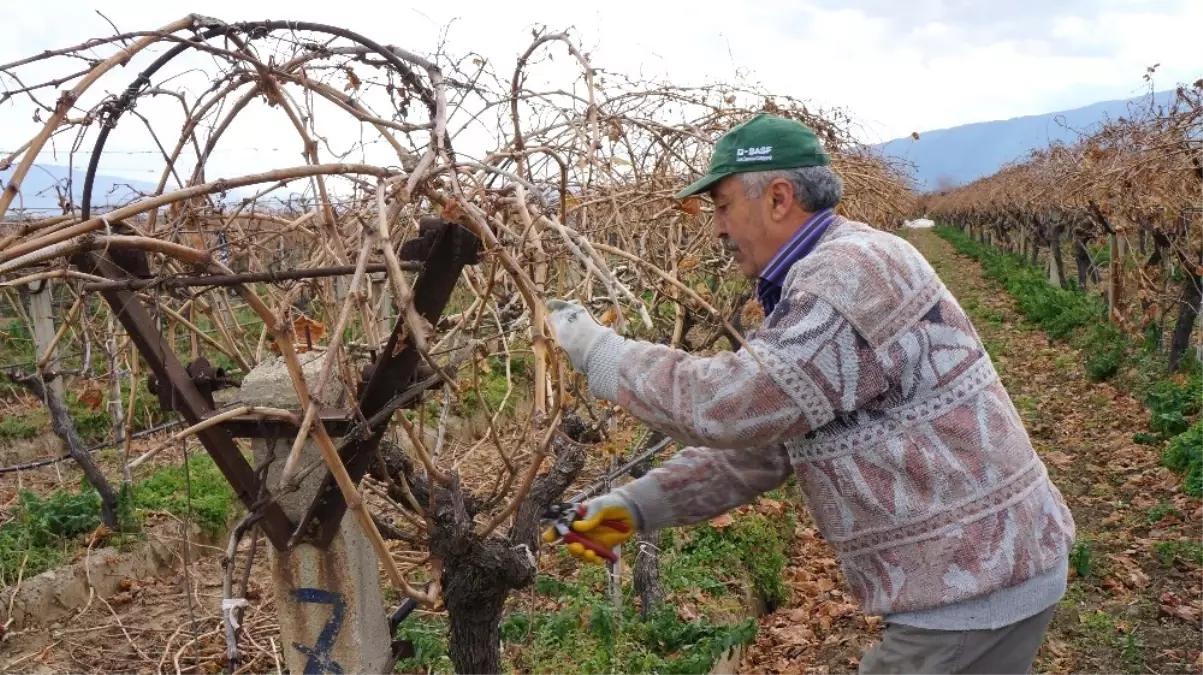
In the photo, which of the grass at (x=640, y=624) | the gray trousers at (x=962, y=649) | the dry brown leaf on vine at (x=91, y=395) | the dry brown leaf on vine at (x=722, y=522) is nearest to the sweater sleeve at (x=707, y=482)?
the gray trousers at (x=962, y=649)

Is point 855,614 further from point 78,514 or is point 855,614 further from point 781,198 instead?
point 78,514

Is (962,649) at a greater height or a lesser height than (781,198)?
lesser

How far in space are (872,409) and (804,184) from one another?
50 cm

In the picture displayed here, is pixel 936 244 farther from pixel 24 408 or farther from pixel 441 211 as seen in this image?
pixel 441 211

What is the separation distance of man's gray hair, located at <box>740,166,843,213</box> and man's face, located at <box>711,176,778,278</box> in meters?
0.02

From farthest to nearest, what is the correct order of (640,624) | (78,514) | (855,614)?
(78,514) < (855,614) < (640,624)

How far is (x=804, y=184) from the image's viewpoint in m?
1.96

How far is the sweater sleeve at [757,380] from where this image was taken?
1.75m

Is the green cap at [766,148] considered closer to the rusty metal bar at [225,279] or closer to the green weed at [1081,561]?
the rusty metal bar at [225,279]

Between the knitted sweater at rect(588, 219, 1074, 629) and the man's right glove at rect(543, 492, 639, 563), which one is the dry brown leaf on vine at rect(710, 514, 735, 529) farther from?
the knitted sweater at rect(588, 219, 1074, 629)

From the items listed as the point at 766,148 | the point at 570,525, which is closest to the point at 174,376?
the point at 570,525

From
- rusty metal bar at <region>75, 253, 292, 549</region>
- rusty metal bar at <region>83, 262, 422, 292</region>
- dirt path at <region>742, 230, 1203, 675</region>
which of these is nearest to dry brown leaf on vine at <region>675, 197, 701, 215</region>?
rusty metal bar at <region>83, 262, 422, 292</region>

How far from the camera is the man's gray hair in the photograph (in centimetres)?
195

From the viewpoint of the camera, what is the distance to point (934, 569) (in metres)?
1.92
